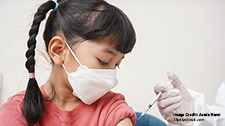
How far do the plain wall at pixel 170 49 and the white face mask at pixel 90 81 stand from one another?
842 millimetres

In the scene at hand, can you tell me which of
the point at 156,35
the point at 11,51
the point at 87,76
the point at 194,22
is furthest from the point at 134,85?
the point at 11,51

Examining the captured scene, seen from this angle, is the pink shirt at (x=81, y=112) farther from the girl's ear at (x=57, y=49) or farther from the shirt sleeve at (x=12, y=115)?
the girl's ear at (x=57, y=49)

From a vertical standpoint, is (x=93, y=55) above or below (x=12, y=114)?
above

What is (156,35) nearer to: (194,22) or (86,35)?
(194,22)

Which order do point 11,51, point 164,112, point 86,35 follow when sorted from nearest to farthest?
point 86,35 → point 164,112 → point 11,51

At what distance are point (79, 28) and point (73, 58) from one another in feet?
0.43

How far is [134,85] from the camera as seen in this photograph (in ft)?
5.30

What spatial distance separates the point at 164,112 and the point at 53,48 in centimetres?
73

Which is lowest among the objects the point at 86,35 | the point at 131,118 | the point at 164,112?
the point at 164,112

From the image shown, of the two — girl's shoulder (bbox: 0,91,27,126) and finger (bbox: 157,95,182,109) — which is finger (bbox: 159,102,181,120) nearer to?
finger (bbox: 157,95,182,109)

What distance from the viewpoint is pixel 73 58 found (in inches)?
29.9

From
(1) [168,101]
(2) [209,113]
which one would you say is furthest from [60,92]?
(2) [209,113]

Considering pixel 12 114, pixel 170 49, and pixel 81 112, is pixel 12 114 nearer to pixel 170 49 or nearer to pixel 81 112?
pixel 81 112

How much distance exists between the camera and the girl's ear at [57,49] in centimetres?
76
